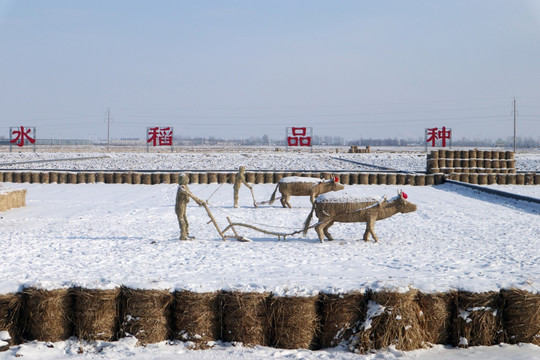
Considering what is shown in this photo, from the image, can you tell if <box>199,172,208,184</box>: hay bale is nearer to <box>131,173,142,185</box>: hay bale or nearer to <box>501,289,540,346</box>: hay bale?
<box>131,173,142,185</box>: hay bale

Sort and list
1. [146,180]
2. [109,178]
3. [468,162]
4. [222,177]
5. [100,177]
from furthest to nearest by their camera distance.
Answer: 1. [468,162]
2. [100,177]
3. [109,178]
4. [222,177]
5. [146,180]

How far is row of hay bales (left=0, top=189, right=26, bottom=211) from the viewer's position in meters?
18.5

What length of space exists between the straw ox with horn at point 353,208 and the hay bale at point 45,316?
21.0ft

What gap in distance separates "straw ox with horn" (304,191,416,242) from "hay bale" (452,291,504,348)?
5225mm

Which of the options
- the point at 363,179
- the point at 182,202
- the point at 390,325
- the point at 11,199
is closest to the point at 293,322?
the point at 390,325

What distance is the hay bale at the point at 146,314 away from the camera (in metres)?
7.39

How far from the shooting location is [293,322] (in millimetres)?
7324

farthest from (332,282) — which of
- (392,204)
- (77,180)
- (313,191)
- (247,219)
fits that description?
(77,180)

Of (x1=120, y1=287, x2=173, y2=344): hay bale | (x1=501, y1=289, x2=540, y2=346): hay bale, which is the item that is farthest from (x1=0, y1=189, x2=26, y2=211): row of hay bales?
(x1=501, y1=289, x2=540, y2=346): hay bale

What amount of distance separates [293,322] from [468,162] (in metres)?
30.4

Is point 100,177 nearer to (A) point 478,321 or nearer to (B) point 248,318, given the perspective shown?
(B) point 248,318

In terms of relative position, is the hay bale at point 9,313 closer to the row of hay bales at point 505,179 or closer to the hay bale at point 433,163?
the row of hay bales at point 505,179

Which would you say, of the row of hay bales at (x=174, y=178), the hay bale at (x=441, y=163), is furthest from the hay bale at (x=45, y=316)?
the hay bale at (x=441, y=163)

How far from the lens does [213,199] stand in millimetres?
23031
